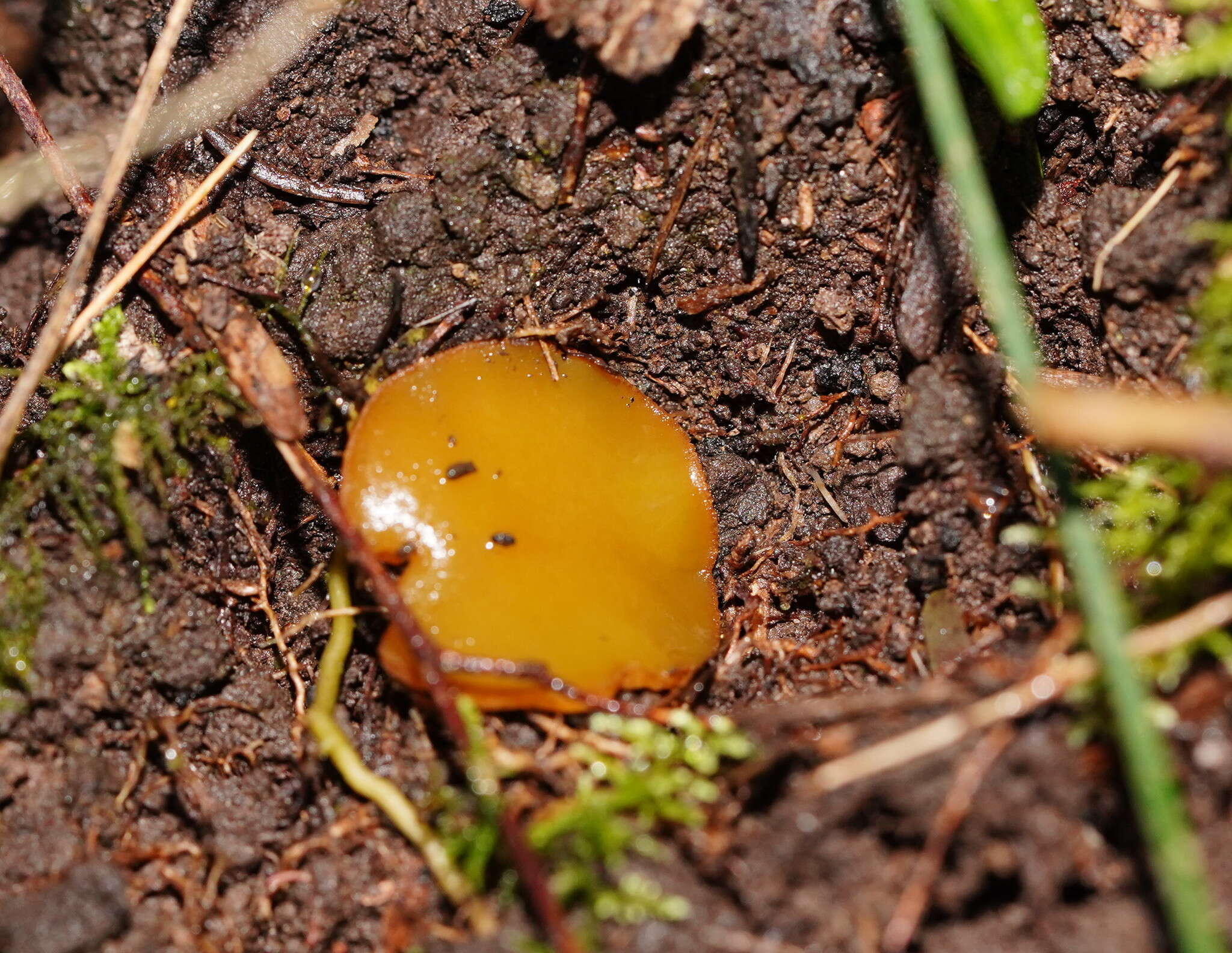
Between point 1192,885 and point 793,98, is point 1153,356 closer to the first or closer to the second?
point 793,98

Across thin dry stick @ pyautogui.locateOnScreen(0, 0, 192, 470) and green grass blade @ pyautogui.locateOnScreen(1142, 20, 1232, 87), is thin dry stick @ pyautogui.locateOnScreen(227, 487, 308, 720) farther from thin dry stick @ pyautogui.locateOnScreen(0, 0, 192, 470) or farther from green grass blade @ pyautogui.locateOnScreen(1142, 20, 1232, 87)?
green grass blade @ pyautogui.locateOnScreen(1142, 20, 1232, 87)

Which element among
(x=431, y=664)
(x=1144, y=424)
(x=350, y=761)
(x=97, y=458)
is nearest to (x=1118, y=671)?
(x=1144, y=424)

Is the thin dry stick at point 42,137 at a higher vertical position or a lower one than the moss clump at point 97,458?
higher

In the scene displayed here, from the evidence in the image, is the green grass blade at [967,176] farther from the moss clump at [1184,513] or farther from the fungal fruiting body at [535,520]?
the fungal fruiting body at [535,520]

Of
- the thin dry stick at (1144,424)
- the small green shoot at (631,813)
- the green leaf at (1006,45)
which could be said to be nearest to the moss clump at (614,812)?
the small green shoot at (631,813)

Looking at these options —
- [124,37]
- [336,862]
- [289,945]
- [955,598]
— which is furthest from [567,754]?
[124,37]

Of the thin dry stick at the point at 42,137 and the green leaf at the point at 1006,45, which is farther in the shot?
the thin dry stick at the point at 42,137

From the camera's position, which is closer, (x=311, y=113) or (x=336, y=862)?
(x=336, y=862)

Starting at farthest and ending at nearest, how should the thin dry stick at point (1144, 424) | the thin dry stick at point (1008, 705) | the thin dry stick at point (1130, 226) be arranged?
the thin dry stick at point (1130, 226) → the thin dry stick at point (1008, 705) → the thin dry stick at point (1144, 424)

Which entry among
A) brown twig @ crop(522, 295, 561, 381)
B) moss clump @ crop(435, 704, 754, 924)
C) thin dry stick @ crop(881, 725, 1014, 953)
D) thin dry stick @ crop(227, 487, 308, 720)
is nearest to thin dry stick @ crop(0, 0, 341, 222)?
brown twig @ crop(522, 295, 561, 381)
